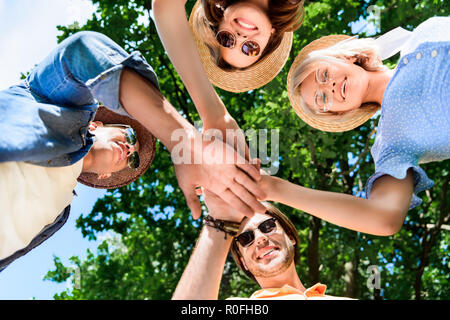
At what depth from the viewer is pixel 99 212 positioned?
8.13 metres

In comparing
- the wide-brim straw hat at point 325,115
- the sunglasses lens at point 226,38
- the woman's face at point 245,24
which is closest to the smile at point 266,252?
the wide-brim straw hat at point 325,115

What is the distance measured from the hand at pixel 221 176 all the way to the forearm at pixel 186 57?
214 millimetres

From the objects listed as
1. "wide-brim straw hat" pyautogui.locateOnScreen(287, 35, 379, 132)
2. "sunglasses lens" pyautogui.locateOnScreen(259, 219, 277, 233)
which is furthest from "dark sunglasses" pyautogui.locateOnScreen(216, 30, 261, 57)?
"sunglasses lens" pyautogui.locateOnScreen(259, 219, 277, 233)

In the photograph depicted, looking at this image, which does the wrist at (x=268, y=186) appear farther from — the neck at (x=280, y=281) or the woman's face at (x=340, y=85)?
the neck at (x=280, y=281)

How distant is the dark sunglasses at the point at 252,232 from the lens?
367cm

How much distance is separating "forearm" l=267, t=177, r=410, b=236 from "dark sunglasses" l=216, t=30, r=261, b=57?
0.95 meters

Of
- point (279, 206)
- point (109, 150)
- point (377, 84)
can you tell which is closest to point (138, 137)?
point (109, 150)

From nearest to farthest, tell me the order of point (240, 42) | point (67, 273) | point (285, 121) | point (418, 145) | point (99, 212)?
point (418, 145) → point (240, 42) → point (285, 121) → point (99, 212) → point (67, 273)

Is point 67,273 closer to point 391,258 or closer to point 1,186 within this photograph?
point 391,258

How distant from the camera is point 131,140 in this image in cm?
296

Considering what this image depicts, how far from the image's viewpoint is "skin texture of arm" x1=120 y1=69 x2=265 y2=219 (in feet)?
6.75
